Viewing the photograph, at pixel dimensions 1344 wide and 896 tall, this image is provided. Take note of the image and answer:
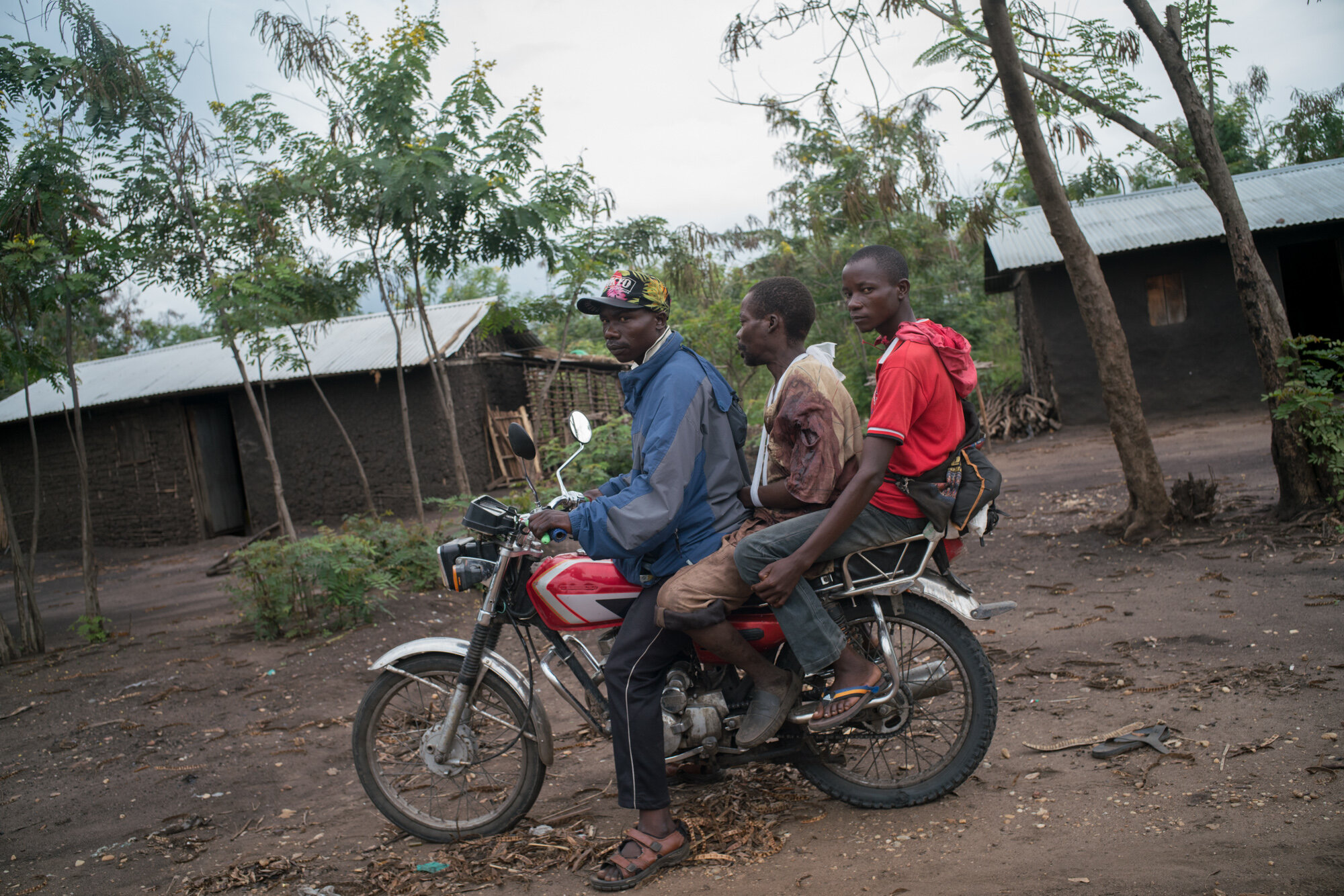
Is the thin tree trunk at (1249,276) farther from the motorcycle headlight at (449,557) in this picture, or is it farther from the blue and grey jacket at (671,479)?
the motorcycle headlight at (449,557)

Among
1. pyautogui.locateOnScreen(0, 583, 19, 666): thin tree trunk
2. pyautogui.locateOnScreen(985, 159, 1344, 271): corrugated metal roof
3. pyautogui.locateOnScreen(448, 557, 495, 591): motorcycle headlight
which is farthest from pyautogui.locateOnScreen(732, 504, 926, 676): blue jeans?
pyautogui.locateOnScreen(985, 159, 1344, 271): corrugated metal roof

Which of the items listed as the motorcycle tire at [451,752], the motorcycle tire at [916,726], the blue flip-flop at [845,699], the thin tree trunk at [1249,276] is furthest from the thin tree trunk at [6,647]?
the thin tree trunk at [1249,276]

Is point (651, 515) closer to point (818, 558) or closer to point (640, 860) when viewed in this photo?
point (818, 558)

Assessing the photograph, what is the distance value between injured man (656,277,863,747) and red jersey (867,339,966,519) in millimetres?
143

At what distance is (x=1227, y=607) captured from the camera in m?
4.91

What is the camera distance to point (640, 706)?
297 centimetres

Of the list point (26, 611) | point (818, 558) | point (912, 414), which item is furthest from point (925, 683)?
point (26, 611)

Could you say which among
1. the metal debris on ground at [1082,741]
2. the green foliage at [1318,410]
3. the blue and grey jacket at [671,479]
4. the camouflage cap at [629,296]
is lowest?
the metal debris on ground at [1082,741]

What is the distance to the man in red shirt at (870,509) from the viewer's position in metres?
2.85

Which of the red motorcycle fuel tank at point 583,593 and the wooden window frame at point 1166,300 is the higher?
the wooden window frame at point 1166,300

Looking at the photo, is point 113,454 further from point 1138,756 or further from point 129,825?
point 1138,756

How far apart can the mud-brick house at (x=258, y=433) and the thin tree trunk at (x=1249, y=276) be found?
11833mm

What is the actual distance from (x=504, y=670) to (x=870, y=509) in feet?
4.78

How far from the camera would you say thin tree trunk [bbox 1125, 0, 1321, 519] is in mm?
6273
